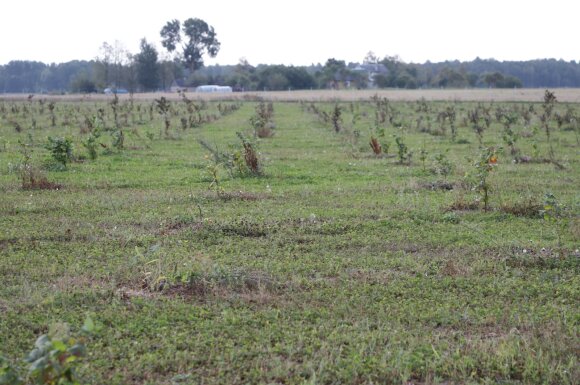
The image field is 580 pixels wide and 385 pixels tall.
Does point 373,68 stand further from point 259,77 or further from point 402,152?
point 402,152

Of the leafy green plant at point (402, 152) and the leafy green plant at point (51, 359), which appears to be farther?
the leafy green plant at point (402, 152)

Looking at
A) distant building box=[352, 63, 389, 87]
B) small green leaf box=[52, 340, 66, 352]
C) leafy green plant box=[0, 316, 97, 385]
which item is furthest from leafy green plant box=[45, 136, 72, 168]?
distant building box=[352, 63, 389, 87]

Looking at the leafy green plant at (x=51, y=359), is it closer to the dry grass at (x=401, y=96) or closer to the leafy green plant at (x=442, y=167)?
the leafy green plant at (x=442, y=167)

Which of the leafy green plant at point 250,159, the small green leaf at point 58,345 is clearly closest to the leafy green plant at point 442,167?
the leafy green plant at point 250,159

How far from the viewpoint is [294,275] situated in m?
6.35

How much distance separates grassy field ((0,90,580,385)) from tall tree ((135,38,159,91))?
8912cm

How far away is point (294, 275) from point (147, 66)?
96659 mm

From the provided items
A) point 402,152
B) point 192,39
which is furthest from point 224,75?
point 402,152

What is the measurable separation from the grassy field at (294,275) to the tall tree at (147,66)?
89117 millimetres

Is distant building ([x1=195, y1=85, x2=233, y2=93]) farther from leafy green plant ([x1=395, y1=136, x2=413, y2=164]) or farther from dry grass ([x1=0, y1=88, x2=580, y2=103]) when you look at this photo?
leafy green plant ([x1=395, y1=136, x2=413, y2=164])

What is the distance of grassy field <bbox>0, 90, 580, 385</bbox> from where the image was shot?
4586 mm

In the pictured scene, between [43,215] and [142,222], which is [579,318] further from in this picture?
[43,215]

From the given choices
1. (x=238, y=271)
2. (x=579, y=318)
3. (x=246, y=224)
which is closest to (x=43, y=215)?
(x=246, y=224)

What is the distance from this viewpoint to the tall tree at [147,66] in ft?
320
